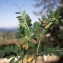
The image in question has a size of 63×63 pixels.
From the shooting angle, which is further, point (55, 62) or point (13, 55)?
point (55, 62)

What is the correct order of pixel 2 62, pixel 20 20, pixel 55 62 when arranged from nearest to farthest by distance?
1. pixel 20 20
2. pixel 2 62
3. pixel 55 62

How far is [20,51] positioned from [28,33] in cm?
11

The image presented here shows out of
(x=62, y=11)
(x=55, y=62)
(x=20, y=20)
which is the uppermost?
(x=62, y=11)

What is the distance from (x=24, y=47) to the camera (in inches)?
52.1

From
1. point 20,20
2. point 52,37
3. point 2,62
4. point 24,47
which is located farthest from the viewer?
point 52,37

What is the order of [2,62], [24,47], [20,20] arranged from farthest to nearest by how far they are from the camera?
1. [2,62]
2. [20,20]
3. [24,47]

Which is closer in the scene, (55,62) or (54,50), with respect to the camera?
(54,50)

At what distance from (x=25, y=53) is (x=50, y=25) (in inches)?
8.4

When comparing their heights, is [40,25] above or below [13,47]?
above

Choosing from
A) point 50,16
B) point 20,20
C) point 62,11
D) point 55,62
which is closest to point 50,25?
point 50,16

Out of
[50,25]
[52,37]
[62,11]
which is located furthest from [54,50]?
[52,37]

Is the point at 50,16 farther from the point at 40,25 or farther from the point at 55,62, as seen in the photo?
the point at 55,62

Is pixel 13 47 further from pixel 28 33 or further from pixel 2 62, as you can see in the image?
pixel 2 62

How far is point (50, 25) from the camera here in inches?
55.1
